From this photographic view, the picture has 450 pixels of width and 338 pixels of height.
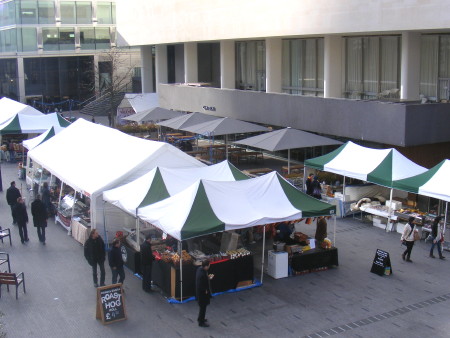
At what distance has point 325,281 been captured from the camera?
14.3 meters

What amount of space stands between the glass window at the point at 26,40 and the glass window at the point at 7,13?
119 centimetres

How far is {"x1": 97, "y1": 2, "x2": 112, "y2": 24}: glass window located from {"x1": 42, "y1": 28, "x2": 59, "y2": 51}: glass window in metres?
4.31

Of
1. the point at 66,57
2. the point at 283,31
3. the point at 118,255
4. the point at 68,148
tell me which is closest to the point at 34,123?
the point at 68,148

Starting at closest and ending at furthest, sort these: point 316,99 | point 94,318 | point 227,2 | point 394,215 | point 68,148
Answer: point 94,318
point 394,215
point 68,148
point 316,99
point 227,2

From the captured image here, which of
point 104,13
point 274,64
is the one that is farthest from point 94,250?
point 104,13

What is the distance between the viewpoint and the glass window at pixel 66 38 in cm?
5516

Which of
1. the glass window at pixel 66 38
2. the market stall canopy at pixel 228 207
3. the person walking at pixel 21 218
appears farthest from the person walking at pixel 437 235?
the glass window at pixel 66 38

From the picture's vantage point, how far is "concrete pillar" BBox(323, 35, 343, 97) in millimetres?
27766

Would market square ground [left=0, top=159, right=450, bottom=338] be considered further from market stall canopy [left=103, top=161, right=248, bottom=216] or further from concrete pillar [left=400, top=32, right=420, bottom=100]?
concrete pillar [left=400, top=32, right=420, bottom=100]

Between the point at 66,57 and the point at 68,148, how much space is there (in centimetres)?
3871

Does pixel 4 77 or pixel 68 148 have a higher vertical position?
pixel 4 77

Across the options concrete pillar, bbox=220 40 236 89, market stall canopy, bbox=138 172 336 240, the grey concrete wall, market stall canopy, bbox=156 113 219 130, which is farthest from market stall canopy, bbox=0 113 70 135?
market stall canopy, bbox=138 172 336 240

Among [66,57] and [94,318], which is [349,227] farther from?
[66,57]

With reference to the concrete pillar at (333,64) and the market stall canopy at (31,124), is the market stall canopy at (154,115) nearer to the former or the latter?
the market stall canopy at (31,124)
